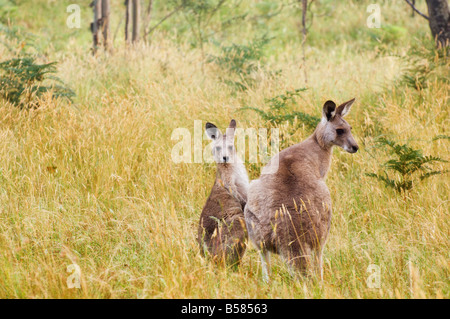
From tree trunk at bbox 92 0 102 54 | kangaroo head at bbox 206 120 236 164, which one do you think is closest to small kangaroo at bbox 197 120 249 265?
kangaroo head at bbox 206 120 236 164

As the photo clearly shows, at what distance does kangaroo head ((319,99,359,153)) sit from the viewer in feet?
17.8

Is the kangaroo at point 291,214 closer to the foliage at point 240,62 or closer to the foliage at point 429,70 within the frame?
the foliage at point 429,70

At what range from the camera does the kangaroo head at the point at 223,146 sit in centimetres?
541

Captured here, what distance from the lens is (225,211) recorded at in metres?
4.78

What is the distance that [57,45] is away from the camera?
1381 cm

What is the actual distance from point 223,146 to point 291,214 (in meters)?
1.67

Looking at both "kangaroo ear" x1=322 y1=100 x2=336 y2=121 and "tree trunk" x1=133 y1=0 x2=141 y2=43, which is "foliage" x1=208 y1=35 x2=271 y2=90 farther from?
"kangaroo ear" x1=322 y1=100 x2=336 y2=121

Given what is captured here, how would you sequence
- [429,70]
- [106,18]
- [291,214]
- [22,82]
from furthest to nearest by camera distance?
[106,18], [429,70], [22,82], [291,214]

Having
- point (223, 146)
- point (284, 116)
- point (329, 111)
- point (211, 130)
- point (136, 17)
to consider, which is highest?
point (136, 17)

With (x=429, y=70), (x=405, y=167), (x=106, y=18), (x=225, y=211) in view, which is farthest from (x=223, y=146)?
(x=106, y=18)

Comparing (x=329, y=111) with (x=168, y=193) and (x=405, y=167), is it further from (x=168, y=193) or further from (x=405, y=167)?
(x=168, y=193)

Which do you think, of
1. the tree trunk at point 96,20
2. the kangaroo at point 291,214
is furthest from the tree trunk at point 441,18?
the tree trunk at point 96,20

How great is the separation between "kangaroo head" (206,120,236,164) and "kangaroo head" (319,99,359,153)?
3.29 feet
